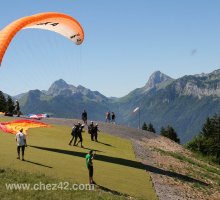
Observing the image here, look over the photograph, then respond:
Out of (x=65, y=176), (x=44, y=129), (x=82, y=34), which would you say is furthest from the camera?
(x=44, y=129)

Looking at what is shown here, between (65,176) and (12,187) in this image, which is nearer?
(12,187)

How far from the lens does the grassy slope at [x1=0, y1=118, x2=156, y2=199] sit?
84.2ft

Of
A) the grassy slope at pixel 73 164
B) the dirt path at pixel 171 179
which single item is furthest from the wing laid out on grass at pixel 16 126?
the dirt path at pixel 171 179

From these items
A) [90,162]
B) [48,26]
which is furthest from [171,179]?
[48,26]

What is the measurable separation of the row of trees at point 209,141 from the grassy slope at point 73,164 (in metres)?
83.7

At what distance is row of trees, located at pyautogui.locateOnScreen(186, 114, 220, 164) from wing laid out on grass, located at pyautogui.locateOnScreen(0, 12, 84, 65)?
89414mm

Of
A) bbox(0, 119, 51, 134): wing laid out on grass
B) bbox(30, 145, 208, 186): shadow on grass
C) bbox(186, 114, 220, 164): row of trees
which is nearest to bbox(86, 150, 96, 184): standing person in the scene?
bbox(30, 145, 208, 186): shadow on grass

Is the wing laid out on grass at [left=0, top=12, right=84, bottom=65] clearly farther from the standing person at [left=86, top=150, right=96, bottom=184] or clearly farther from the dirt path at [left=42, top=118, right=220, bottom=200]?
the dirt path at [left=42, top=118, right=220, bottom=200]

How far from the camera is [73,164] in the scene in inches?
1152

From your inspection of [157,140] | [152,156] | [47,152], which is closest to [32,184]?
[47,152]

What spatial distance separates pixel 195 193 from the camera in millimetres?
30438

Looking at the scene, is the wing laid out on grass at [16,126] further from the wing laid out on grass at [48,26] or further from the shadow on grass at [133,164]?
the wing laid out on grass at [48,26]

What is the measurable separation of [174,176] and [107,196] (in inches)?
522

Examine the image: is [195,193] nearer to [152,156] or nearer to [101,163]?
[101,163]
